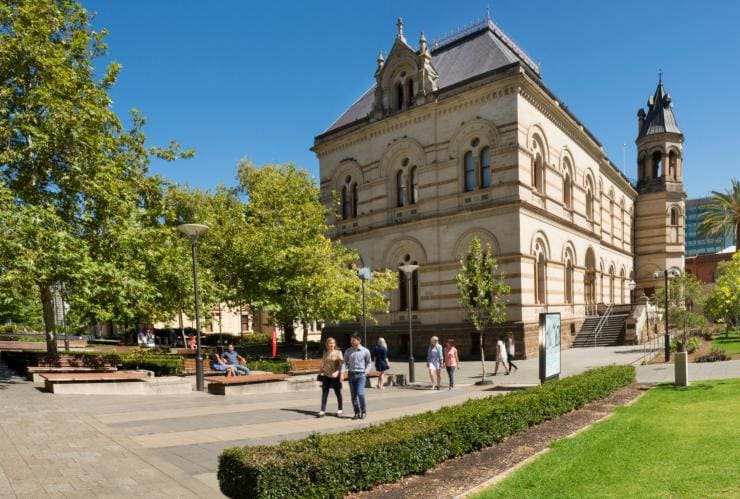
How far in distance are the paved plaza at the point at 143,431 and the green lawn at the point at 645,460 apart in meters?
4.17

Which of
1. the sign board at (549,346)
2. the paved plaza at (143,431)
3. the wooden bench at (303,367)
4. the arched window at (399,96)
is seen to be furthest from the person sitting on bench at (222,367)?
the arched window at (399,96)

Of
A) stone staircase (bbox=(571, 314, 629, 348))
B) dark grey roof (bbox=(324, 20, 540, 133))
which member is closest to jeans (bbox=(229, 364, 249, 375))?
dark grey roof (bbox=(324, 20, 540, 133))

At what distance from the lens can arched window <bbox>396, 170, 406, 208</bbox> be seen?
102 feet

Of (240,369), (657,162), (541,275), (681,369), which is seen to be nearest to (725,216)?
(657,162)

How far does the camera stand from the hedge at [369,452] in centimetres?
614

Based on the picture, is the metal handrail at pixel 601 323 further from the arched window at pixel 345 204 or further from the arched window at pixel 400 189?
the arched window at pixel 345 204

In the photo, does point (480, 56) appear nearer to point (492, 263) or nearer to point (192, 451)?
point (492, 263)

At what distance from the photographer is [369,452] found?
6.99 m

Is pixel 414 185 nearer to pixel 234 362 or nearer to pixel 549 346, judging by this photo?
pixel 234 362

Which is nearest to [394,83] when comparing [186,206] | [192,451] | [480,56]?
[480,56]

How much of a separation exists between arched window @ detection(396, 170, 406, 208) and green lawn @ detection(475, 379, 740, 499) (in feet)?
68.7

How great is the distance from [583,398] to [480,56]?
2204cm

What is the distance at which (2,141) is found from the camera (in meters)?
16.1

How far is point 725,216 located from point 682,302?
21.8 metres
